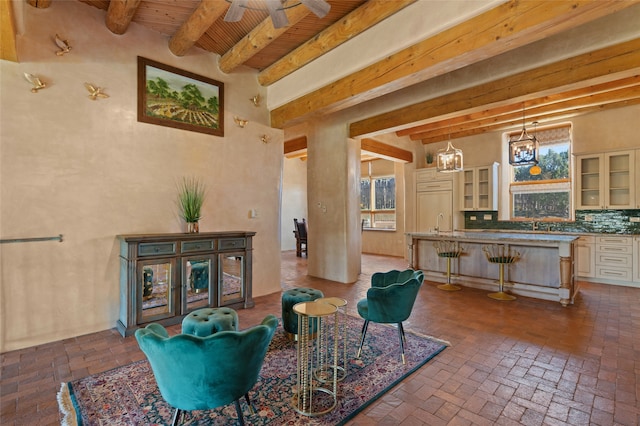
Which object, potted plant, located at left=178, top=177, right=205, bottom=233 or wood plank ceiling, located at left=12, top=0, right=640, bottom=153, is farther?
potted plant, located at left=178, top=177, right=205, bottom=233

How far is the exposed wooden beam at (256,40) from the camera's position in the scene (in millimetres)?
2990

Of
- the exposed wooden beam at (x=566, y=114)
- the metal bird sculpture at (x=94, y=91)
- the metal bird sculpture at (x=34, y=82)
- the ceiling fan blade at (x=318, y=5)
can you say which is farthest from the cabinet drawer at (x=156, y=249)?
the exposed wooden beam at (x=566, y=114)

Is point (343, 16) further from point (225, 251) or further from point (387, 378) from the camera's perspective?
point (387, 378)

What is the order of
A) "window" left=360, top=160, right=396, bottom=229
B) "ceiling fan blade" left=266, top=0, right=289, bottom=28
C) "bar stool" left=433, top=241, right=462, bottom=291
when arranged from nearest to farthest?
1. "ceiling fan blade" left=266, top=0, right=289, bottom=28
2. "bar stool" left=433, top=241, right=462, bottom=291
3. "window" left=360, top=160, right=396, bottom=229

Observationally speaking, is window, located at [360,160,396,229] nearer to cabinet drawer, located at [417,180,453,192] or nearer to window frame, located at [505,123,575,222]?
cabinet drawer, located at [417,180,453,192]

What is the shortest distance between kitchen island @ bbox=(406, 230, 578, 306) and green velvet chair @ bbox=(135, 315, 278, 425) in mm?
4516

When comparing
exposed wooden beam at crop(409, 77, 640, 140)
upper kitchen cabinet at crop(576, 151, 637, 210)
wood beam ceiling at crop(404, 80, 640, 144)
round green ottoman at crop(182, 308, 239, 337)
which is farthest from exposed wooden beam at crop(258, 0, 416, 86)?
upper kitchen cabinet at crop(576, 151, 637, 210)

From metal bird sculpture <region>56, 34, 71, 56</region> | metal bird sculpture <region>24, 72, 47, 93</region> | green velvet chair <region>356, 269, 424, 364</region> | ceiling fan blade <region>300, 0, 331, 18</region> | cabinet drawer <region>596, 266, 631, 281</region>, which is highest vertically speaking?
metal bird sculpture <region>56, 34, 71, 56</region>

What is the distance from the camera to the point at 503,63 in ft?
12.4

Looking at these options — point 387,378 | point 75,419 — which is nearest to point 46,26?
point 75,419

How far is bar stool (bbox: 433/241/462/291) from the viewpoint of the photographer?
17.0 feet

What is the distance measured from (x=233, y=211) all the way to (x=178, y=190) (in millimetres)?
835

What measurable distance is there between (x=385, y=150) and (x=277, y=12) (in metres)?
5.25

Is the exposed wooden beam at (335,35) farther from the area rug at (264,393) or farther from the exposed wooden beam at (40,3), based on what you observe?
the area rug at (264,393)
